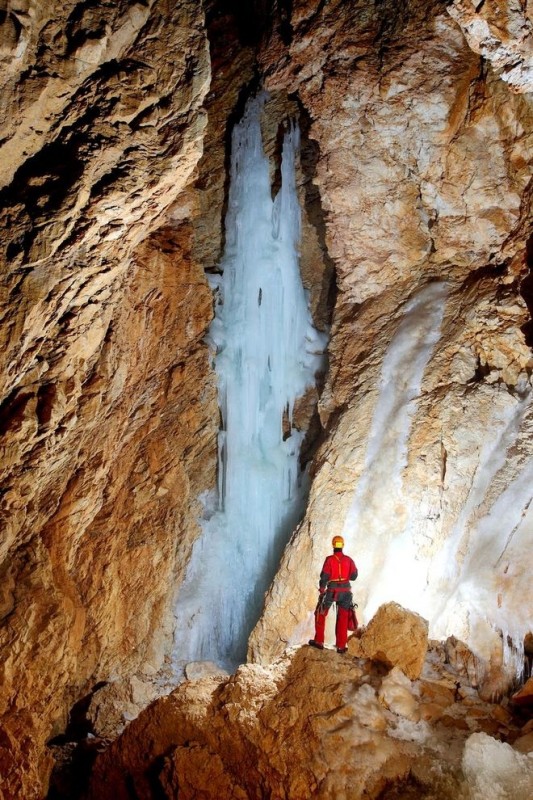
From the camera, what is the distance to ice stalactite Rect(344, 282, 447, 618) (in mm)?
6598

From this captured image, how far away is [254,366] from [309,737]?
517cm

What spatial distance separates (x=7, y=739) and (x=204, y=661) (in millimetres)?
3234

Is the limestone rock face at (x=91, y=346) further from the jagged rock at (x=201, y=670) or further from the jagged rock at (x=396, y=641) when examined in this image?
the jagged rock at (x=396, y=641)

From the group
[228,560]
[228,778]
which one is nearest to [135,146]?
[228,778]

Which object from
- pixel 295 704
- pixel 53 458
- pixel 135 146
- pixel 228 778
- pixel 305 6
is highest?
pixel 305 6

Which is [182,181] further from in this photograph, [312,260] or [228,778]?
[228,778]

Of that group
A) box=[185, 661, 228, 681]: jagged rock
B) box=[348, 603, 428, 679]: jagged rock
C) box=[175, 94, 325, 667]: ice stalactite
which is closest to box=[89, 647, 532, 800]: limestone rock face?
box=[348, 603, 428, 679]: jagged rock

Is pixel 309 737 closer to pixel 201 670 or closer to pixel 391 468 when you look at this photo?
pixel 391 468

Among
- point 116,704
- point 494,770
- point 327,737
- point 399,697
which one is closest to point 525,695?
point 399,697

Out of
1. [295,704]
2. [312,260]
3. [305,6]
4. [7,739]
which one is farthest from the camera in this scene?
[312,260]

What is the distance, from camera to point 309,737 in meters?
4.23

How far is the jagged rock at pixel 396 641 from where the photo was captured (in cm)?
493

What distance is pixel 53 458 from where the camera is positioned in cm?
549

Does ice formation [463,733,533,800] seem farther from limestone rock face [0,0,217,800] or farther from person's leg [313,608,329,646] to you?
limestone rock face [0,0,217,800]
